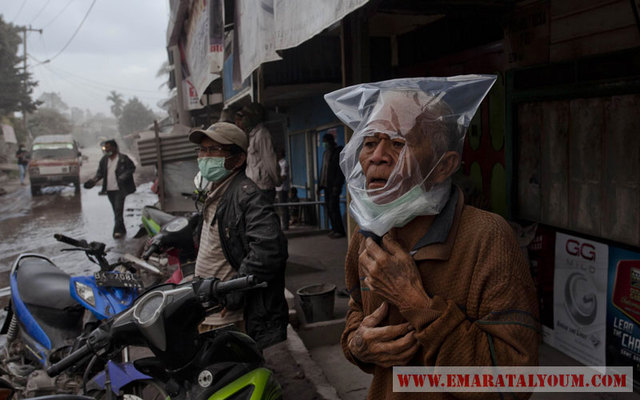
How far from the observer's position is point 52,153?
19.6 m

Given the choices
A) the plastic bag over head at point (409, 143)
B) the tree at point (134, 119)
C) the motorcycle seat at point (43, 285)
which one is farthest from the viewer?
the tree at point (134, 119)

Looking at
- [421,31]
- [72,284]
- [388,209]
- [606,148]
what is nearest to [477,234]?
[388,209]

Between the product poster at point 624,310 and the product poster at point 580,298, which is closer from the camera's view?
the product poster at point 624,310

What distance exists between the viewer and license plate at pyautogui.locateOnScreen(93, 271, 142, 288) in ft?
10.6

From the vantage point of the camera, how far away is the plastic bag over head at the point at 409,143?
4.09 ft

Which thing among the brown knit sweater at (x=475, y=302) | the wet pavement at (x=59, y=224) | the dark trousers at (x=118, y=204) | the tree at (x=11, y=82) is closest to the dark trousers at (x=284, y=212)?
the wet pavement at (x=59, y=224)

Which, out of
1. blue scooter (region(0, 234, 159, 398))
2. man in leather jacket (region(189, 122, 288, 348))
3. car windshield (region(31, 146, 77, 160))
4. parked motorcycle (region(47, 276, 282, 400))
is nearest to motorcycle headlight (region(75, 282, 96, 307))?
blue scooter (region(0, 234, 159, 398))

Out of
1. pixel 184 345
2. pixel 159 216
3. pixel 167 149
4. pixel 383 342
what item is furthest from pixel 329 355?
pixel 167 149

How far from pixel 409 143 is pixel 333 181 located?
6.72 meters

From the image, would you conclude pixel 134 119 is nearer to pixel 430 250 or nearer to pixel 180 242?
pixel 180 242

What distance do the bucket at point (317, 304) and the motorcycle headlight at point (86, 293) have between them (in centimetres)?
186

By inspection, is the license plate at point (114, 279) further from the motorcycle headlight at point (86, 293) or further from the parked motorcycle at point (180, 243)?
the parked motorcycle at point (180, 243)

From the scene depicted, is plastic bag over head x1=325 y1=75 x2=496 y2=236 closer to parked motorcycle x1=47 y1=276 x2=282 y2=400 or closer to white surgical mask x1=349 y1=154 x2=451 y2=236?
white surgical mask x1=349 y1=154 x2=451 y2=236

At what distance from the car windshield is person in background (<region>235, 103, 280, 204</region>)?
623 inches
